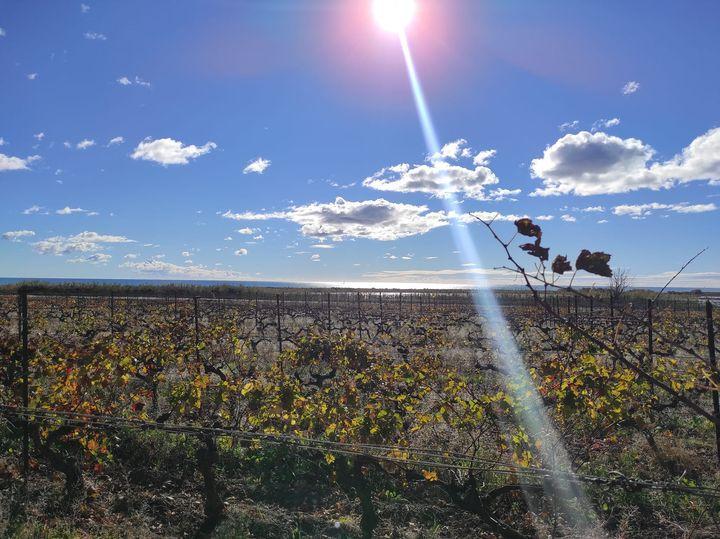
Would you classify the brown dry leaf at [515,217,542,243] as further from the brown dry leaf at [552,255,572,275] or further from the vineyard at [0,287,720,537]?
the vineyard at [0,287,720,537]

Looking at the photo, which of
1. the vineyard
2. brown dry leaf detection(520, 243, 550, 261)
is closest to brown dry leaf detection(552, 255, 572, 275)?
brown dry leaf detection(520, 243, 550, 261)

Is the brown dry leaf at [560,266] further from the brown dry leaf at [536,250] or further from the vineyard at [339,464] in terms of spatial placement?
the vineyard at [339,464]

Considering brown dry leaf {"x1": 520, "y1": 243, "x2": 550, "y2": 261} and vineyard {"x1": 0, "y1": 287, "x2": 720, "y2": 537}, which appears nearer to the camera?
brown dry leaf {"x1": 520, "y1": 243, "x2": 550, "y2": 261}

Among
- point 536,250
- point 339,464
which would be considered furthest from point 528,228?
point 339,464

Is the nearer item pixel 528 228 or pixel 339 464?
pixel 528 228

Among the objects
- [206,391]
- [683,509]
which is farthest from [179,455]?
[683,509]

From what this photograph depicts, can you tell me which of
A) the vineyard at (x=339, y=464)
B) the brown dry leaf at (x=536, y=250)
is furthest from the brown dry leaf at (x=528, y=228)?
the vineyard at (x=339, y=464)

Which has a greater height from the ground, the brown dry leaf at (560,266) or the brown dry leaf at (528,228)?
the brown dry leaf at (528,228)

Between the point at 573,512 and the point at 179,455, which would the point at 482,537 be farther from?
the point at 179,455

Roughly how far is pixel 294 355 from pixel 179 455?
2.38m

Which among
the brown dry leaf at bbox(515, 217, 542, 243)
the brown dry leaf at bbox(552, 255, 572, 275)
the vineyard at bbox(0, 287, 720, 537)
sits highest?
the brown dry leaf at bbox(515, 217, 542, 243)

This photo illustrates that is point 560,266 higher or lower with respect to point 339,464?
higher

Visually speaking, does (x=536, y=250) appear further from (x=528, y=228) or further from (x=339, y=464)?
(x=339, y=464)

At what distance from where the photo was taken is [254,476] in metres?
4.90
